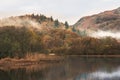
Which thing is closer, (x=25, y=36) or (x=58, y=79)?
(x=58, y=79)

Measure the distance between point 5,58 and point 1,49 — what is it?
6.38 meters

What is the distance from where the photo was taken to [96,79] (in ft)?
275

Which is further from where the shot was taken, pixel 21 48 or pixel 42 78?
pixel 21 48

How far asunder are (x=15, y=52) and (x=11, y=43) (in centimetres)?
499

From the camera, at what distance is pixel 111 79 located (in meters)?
84.9

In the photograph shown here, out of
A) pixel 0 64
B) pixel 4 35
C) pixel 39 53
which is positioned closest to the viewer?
pixel 0 64

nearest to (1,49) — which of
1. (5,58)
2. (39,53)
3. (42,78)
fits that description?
(5,58)

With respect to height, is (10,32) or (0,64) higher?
(10,32)

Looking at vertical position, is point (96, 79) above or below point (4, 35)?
below

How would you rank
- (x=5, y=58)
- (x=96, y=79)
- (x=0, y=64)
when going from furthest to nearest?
1. (x=5, y=58)
2. (x=0, y=64)
3. (x=96, y=79)

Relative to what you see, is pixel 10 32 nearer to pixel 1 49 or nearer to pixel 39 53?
pixel 1 49

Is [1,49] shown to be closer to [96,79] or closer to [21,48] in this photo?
[21,48]

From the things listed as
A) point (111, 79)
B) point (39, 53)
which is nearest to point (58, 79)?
point (111, 79)

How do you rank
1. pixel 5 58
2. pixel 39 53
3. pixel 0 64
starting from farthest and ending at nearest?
pixel 39 53, pixel 5 58, pixel 0 64
